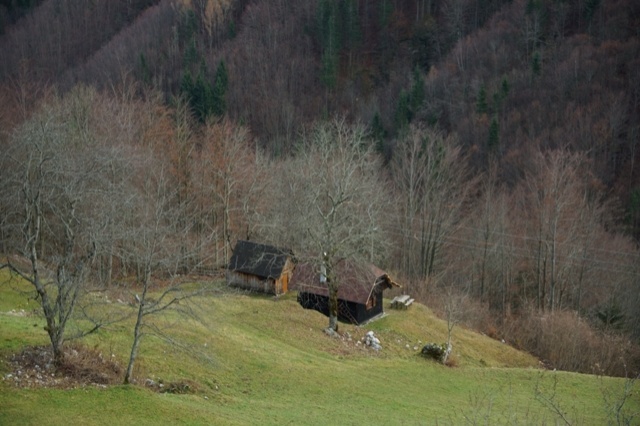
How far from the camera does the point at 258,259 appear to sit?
1537 inches

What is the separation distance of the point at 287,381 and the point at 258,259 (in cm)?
1640

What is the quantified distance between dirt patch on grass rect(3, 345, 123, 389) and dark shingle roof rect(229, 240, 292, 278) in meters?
19.2

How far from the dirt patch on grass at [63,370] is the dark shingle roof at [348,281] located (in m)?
18.4

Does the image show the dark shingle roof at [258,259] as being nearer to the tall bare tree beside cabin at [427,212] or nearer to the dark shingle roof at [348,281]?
the dark shingle roof at [348,281]

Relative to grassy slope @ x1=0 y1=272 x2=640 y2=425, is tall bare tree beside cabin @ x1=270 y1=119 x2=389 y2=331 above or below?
above

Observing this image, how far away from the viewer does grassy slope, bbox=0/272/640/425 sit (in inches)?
663

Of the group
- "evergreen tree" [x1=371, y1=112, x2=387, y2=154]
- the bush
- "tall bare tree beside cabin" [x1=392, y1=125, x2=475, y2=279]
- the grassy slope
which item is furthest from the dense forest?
the bush

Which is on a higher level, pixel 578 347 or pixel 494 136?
pixel 494 136

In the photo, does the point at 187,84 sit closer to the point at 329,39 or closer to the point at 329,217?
the point at 329,39

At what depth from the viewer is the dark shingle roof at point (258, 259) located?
39.1m

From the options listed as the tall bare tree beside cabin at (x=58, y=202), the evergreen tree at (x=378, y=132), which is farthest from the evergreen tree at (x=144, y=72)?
the tall bare tree beside cabin at (x=58, y=202)

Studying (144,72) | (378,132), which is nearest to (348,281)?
(378,132)

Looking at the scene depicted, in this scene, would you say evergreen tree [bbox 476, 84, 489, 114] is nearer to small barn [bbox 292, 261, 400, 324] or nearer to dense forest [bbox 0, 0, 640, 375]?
dense forest [bbox 0, 0, 640, 375]

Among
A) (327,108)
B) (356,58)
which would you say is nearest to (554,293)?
(327,108)
